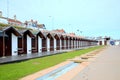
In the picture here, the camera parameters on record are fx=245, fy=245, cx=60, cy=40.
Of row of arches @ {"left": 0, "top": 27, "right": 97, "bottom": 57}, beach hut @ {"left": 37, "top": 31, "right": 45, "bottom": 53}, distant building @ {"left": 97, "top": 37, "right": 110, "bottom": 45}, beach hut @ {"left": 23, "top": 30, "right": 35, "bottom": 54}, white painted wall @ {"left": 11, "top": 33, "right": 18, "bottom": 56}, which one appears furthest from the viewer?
distant building @ {"left": 97, "top": 37, "right": 110, "bottom": 45}

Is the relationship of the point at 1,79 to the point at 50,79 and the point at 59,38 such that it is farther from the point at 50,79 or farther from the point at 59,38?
the point at 59,38

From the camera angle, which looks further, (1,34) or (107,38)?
(107,38)

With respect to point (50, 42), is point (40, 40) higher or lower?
higher

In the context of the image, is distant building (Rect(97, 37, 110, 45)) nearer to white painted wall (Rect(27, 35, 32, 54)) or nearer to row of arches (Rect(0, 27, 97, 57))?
row of arches (Rect(0, 27, 97, 57))

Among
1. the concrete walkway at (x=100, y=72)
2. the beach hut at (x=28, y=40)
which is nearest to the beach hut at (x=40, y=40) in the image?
the beach hut at (x=28, y=40)

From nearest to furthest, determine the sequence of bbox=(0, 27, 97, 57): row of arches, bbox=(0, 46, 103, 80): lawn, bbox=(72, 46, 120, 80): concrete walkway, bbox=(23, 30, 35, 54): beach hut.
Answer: bbox=(0, 46, 103, 80): lawn
bbox=(72, 46, 120, 80): concrete walkway
bbox=(0, 27, 97, 57): row of arches
bbox=(23, 30, 35, 54): beach hut

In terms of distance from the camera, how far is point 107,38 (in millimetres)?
185000

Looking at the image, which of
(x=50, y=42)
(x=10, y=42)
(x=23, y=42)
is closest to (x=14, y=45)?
(x=10, y=42)

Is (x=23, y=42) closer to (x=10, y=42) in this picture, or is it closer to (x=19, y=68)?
(x=10, y=42)

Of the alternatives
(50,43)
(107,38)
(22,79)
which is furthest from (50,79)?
(107,38)

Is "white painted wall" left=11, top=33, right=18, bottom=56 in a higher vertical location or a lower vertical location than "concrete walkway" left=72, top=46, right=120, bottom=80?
higher

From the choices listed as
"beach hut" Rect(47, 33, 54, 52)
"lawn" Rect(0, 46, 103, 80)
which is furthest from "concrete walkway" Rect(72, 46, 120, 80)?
"beach hut" Rect(47, 33, 54, 52)

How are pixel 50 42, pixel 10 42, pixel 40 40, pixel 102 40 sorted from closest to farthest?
pixel 10 42, pixel 40 40, pixel 50 42, pixel 102 40

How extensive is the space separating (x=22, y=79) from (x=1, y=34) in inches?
499
